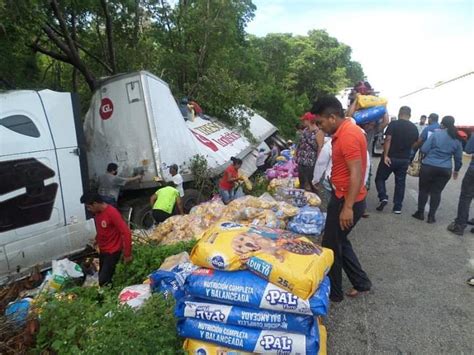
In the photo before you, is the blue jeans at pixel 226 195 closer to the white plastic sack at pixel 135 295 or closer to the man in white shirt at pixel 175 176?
the man in white shirt at pixel 175 176

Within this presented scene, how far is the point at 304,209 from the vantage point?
5422mm

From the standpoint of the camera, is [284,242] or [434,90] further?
[434,90]

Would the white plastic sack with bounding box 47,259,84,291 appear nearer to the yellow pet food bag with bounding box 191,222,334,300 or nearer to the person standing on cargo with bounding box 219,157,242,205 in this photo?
the yellow pet food bag with bounding box 191,222,334,300

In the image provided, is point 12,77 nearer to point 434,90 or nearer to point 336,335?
point 336,335

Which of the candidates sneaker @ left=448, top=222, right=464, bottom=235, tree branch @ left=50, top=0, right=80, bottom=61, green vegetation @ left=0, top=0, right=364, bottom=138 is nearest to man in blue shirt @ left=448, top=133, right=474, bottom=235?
sneaker @ left=448, top=222, right=464, bottom=235

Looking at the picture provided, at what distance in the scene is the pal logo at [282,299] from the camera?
2330 mm

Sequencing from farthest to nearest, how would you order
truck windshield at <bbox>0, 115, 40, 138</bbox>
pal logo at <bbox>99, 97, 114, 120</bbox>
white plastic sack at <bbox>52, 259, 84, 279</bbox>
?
pal logo at <bbox>99, 97, 114, 120</bbox> → white plastic sack at <bbox>52, 259, 84, 279</bbox> → truck windshield at <bbox>0, 115, 40, 138</bbox>

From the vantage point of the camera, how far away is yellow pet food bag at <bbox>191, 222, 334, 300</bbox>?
235 centimetres

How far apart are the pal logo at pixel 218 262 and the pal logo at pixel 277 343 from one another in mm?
532

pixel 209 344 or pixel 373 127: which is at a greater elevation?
pixel 373 127

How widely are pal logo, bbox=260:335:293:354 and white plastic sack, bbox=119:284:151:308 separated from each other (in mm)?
1172

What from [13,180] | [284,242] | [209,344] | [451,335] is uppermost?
[13,180]

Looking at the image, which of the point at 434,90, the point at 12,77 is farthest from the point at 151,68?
the point at 434,90

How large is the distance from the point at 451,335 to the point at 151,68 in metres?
10.4
